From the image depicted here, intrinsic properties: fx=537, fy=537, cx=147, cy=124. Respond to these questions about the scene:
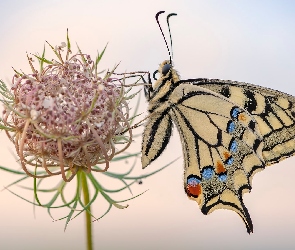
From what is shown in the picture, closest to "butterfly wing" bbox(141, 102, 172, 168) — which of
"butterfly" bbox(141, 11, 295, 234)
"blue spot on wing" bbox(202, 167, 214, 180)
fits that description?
"butterfly" bbox(141, 11, 295, 234)

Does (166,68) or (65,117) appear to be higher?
(166,68)

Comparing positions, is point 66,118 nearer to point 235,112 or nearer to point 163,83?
point 163,83

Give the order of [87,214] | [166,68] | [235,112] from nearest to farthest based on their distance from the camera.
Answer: [87,214]
[166,68]
[235,112]

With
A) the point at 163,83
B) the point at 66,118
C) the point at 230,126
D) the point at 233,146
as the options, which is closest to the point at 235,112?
the point at 230,126

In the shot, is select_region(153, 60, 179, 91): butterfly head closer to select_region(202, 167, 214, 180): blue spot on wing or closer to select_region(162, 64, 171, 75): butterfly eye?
select_region(162, 64, 171, 75): butterfly eye

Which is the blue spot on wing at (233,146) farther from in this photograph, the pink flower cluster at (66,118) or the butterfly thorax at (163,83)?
the pink flower cluster at (66,118)

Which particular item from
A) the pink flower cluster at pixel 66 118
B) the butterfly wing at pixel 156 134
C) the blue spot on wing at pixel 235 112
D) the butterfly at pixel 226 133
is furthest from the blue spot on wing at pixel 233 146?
the pink flower cluster at pixel 66 118

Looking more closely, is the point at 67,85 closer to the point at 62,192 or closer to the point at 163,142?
the point at 62,192
